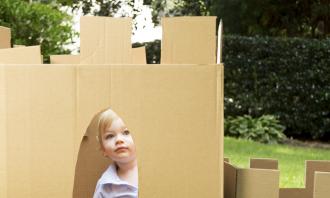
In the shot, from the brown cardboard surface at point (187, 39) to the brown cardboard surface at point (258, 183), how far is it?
294 millimetres

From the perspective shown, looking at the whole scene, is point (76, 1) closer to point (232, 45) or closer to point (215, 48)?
point (232, 45)

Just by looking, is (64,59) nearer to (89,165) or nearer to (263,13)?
(89,165)

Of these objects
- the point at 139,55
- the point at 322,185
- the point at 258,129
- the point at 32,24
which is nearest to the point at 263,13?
the point at 258,129

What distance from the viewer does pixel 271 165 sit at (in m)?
Answer: 1.85

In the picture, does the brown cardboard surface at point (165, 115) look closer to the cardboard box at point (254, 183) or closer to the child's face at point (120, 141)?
the child's face at point (120, 141)

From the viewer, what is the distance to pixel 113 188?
149cm

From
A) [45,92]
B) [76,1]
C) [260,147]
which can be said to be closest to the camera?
[45,92]

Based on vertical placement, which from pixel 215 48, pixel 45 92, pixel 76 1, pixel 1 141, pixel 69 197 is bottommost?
pixel 69 197

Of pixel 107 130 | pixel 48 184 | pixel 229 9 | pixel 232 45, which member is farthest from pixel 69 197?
pixel 229 9

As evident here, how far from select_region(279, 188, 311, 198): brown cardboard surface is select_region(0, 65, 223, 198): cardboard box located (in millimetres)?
520

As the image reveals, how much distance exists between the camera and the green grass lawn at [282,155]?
528 centimetres

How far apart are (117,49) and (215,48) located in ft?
0.75

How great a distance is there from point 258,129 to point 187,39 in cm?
620

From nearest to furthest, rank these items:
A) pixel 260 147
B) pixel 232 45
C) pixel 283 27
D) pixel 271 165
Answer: pixel 271 165, pixel 260 147, pixel 232 45, pixel 283 27
